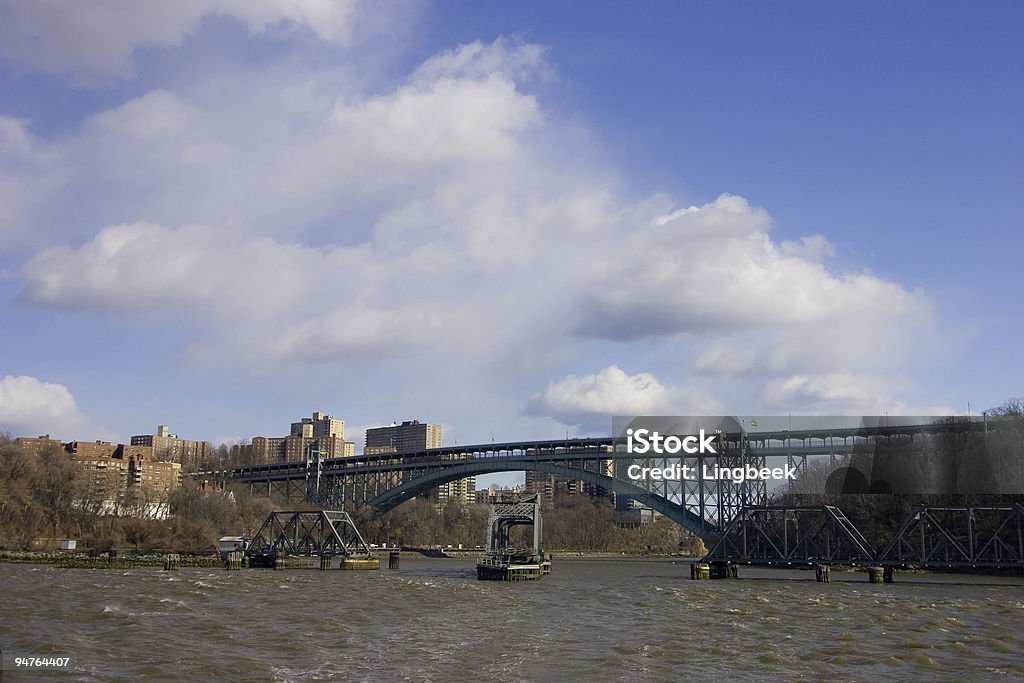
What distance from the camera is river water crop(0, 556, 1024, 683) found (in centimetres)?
3209

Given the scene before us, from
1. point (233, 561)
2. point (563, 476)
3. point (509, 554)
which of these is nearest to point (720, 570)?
point (509, 554)

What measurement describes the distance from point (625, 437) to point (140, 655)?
101748 millimetres

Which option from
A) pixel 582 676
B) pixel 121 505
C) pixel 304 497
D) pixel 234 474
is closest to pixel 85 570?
pixel 121 505

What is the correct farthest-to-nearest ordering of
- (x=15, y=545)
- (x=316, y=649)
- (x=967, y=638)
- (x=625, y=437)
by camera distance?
1. (x=625, y=437)
2. (x=15, y=545)
3. (x=967, y=638)
4. (x=316, y=649)

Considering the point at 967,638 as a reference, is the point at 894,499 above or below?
above

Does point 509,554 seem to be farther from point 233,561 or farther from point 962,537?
point 962,537

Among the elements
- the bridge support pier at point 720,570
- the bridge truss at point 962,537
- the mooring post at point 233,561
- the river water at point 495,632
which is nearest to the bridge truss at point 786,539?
the bridge support pier at point 720,570

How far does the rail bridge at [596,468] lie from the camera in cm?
11281

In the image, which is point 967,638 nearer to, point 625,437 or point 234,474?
Result: point 625,437

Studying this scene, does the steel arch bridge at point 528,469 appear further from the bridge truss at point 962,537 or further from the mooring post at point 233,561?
the mooring post at point 233,561

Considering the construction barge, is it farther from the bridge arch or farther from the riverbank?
the riverbank

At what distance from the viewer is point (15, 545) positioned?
113 meters

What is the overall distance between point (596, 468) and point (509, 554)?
48968 millimetres

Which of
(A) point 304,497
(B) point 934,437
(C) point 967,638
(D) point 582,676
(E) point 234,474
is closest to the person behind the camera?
(D) point 582,676
